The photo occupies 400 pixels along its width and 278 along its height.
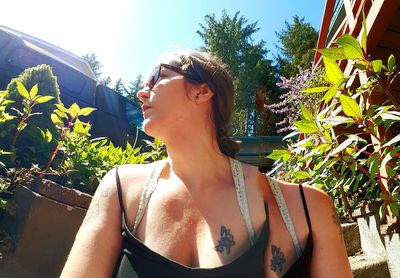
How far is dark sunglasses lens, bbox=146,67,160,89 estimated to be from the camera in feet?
4.42

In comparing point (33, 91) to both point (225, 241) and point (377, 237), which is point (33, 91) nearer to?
point (225, 241)

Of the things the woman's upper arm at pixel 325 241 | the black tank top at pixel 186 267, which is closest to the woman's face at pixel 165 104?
the black tank top at pixel 186 267

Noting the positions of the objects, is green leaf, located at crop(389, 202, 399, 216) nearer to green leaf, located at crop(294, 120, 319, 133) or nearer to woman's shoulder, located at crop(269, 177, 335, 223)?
green leaf, located at crop(294, 120, 319, 133)

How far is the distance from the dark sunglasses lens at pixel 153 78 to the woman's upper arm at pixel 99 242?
425 millimetres

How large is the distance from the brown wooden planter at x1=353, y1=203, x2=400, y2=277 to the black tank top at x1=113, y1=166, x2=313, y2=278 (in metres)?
1.44

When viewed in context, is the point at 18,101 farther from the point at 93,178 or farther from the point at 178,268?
the point at 178,268

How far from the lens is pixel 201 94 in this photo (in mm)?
1338

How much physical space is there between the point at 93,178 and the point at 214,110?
3.20 ft

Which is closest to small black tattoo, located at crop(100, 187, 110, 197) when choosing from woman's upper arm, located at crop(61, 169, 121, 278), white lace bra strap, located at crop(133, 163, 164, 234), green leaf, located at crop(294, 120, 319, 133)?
woman's upper arm, located at crop(61, 169, 121, 278)

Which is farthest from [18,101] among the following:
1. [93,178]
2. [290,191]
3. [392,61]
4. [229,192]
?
[392,61]

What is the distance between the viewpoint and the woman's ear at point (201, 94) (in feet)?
4.33

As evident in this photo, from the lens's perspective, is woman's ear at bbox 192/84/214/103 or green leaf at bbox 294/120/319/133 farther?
green leaf at bbox 294/120/319/133

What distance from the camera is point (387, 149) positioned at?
1.71 meters

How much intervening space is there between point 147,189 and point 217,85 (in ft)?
1.66
